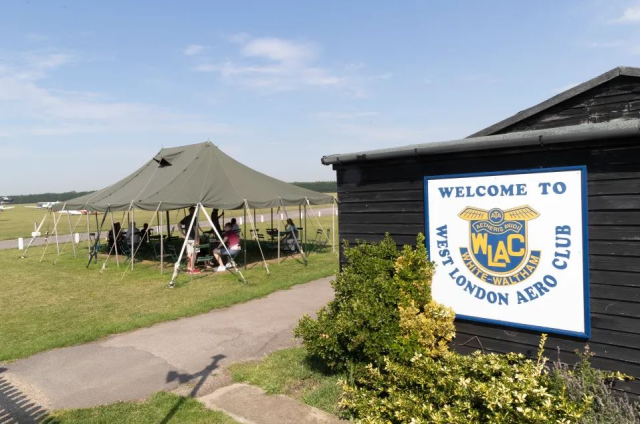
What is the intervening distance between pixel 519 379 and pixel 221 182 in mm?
11617

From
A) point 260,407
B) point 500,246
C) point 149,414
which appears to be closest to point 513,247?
point 500,246

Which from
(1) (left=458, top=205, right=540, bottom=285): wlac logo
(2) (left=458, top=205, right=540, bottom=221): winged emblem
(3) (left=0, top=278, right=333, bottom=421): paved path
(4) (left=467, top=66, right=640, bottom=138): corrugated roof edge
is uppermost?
(4) (left=467, top=66, right=640, bottom=138): corrugated roof edge

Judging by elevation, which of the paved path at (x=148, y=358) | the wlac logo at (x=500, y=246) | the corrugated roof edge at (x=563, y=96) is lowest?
the paved path at (x=148, y=358)

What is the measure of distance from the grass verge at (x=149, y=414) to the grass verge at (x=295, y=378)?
767 millimetres

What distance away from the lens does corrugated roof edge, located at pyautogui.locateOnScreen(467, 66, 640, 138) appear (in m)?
6.08

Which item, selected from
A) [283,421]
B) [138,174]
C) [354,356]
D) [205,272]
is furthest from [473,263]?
[138,174]

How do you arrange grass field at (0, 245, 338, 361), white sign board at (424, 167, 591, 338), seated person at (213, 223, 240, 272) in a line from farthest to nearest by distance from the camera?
seated person at (213, 223, 240, 272)
grass field at (0, 245, 338, 361)
white sign board at (424, 167, 591, 338)

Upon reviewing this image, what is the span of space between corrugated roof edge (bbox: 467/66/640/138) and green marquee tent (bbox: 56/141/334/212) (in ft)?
24.8

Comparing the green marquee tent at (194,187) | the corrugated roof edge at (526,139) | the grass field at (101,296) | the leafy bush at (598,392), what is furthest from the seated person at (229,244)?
the leafy bush at (598,392)

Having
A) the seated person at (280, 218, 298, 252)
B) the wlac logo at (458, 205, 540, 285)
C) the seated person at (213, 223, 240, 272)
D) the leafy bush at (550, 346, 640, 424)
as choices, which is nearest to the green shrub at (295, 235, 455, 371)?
the wlac logo at (458, 205, 540, 285)

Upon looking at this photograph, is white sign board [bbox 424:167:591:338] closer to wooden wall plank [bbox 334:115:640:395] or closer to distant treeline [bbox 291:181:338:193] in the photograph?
wooden wall plank [bbox 334:115:640:395]

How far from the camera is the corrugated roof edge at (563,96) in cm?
608

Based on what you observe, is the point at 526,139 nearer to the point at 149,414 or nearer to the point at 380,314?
the point at 380,314

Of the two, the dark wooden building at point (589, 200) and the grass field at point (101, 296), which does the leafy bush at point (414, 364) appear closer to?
the dark wooden building at point (589, 200)
